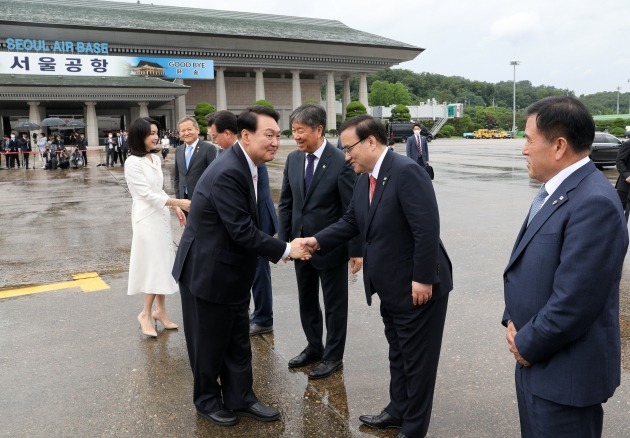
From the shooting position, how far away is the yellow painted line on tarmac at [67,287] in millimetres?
6586

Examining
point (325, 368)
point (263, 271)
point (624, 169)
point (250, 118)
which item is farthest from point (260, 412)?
point (624, 169)

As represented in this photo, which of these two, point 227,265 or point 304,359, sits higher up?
point 227,265

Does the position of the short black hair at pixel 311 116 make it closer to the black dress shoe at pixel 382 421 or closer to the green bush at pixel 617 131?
the black dress shoe at pixel 382 421

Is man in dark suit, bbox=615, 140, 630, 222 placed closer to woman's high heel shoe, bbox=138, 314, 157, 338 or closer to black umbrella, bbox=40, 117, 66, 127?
woman's high heel shoe, bbox=138, 314, 157, 338

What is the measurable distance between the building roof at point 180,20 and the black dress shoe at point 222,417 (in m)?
53.2

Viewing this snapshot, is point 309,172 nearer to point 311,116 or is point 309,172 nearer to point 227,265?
point 311,116

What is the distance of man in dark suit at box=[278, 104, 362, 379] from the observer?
4215mm

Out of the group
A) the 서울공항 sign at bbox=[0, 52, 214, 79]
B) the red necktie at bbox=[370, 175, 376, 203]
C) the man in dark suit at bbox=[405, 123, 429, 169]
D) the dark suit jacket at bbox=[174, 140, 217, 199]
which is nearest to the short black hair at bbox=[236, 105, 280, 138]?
the red necktie at bbox=[370, 175, 376, 203]

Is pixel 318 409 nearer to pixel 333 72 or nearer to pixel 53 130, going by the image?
pixel 53 130

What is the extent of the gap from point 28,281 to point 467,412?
18.9 feet

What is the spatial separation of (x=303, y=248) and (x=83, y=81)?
4572 cm

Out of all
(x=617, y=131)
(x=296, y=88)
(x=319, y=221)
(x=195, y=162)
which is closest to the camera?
(x=319, y=221)

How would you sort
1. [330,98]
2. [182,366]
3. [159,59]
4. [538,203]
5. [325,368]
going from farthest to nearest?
[330,98]
[159,59]
[182,366]
[325,368]
[538,203]

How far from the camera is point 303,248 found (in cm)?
386
